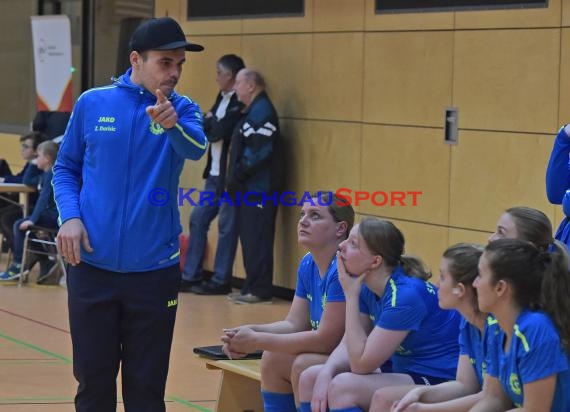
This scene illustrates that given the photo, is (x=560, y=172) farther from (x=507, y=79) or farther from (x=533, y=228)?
(x=507, y=79)

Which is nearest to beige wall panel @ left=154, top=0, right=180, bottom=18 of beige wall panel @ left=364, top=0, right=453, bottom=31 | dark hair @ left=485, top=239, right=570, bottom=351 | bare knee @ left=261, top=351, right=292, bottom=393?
beige wall panel @ left=364, top=0, right=453, bottom=31

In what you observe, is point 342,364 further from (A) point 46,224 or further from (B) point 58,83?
(B) point 58,83

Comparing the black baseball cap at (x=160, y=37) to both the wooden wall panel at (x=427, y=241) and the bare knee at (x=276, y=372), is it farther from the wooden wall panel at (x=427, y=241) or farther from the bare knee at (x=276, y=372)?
the wooden wall panel at (x=427, y=241)

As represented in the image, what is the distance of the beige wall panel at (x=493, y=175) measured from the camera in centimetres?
801

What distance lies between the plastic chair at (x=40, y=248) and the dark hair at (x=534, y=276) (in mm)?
7733

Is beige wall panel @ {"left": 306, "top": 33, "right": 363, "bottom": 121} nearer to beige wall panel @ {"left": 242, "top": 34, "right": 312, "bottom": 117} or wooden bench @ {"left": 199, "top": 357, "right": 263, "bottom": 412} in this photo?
beige wall panel @ {"left": 242, "top": 34, "right": 312, "bottom": 117}

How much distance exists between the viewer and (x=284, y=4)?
1046 cm

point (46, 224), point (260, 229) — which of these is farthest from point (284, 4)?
point (46, 224)

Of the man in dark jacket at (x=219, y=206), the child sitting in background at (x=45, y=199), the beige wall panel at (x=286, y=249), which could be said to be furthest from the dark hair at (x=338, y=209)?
the child sitting in background at (x=45, y=199)

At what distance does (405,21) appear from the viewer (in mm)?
9094

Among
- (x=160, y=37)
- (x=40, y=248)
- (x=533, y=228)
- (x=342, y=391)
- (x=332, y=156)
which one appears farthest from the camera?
(x=40, y=248)

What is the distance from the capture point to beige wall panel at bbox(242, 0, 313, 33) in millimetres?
10195

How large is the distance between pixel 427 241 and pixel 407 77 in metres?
1.25

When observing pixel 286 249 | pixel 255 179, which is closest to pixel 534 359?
pixel 255 179
